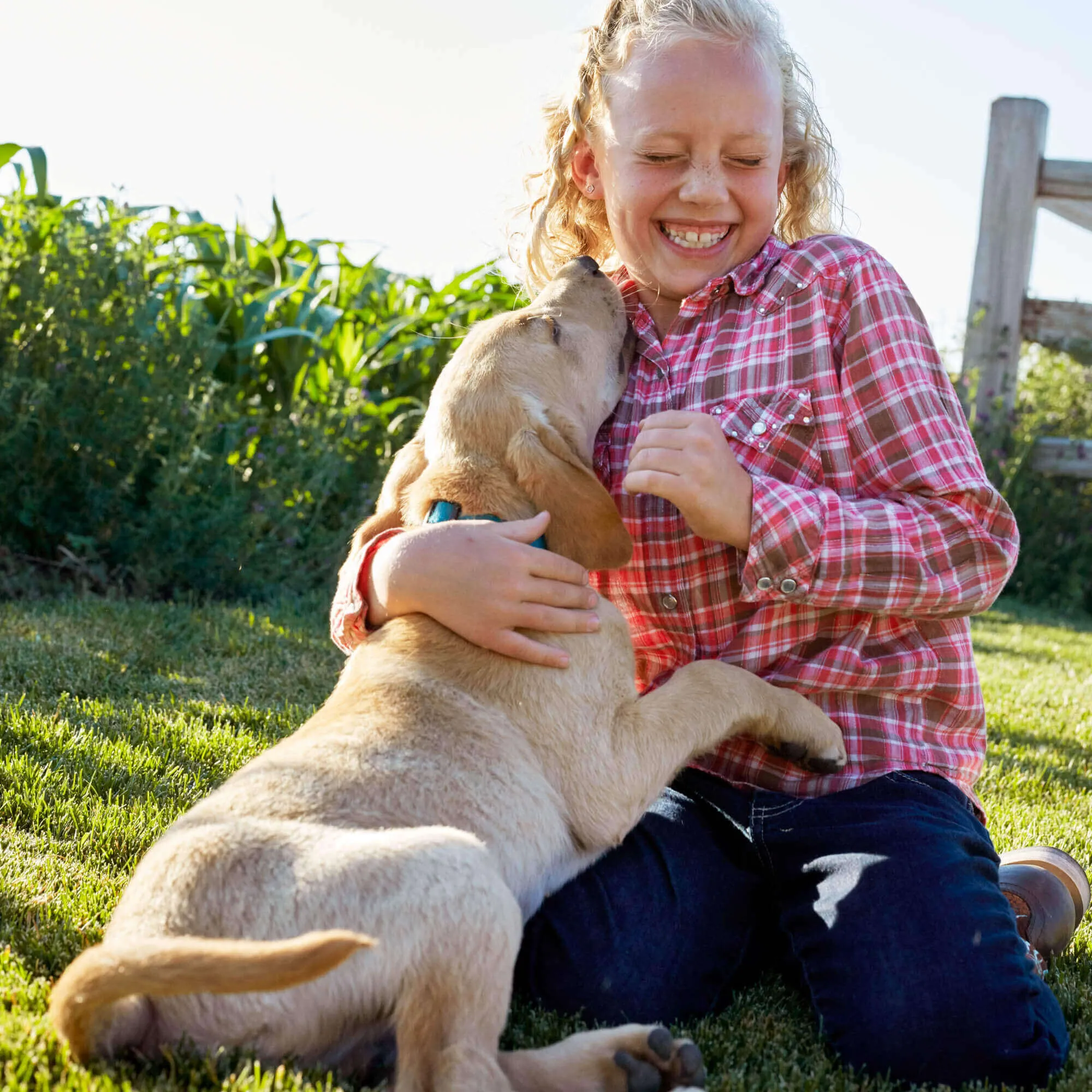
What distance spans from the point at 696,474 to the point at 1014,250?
782 cm

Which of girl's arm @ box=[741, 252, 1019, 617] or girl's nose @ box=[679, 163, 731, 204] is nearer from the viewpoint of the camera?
girl's arm @ box=[741, 252, 1019, 617]

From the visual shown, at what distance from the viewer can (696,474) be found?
276 cm

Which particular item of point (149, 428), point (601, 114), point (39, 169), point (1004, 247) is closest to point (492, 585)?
point (601, 114)

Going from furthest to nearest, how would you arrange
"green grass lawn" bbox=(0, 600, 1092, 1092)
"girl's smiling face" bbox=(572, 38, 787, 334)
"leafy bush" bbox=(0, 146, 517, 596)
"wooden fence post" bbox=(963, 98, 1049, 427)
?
"wooden fence post" bbox=(963, 98, 1049, 427)
"leafy bush" bbox=(0, 146, 517, 596)
"girl's smiling face" bbox=(572, 38, 787, 334)
"green grass lawn" bbox=(0, 600, 1092, 1092)

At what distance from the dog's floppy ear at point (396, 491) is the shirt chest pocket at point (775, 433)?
78cm

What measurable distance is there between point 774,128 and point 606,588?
51.1 inches

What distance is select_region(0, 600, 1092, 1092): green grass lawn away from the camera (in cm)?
232

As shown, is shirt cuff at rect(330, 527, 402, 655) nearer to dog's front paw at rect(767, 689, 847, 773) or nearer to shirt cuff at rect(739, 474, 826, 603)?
shirt cuff at rect(739, 474, 826, 603)

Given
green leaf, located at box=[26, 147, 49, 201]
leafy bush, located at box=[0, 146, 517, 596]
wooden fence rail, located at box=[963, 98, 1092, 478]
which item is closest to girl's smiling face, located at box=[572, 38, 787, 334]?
leafy bush, located at box=[0, 146, 517, 596]

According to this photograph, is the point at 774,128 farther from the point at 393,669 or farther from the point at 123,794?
the point at 123,794

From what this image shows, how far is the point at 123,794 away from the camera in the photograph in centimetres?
335

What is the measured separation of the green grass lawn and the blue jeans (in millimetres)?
96

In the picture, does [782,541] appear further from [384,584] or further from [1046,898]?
[1046,898]

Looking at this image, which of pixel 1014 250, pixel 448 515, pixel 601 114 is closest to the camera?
pixel 448 515
